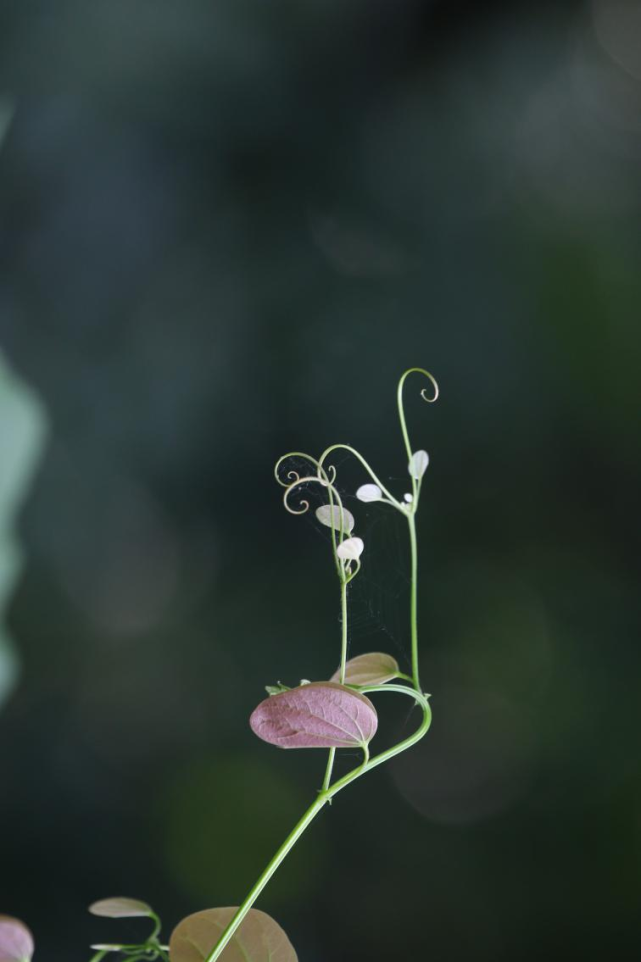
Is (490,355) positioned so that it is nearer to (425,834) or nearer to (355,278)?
(355,278)

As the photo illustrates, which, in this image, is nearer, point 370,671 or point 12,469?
point 370,671

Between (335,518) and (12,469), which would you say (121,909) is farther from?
(12,469)

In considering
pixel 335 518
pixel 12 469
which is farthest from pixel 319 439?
pixel 335 518

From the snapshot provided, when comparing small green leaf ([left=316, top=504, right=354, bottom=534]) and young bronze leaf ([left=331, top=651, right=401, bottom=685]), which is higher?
small green leaf ([left=316, top=504, right=354, bottom=534])

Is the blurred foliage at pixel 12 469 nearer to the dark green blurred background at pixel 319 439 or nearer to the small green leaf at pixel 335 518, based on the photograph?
the dark green blurred background at pixel 319 439

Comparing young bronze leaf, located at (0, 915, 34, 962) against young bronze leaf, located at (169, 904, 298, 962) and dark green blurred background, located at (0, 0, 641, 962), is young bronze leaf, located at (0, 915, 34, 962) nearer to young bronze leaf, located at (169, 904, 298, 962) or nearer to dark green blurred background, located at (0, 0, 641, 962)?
young bronze leaf, located at (169, 904, 298, 962)

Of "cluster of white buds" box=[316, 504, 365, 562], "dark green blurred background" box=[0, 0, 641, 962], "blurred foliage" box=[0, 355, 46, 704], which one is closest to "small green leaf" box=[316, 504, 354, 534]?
"cluster of white buds" box=[316, 504, 365, 562]
